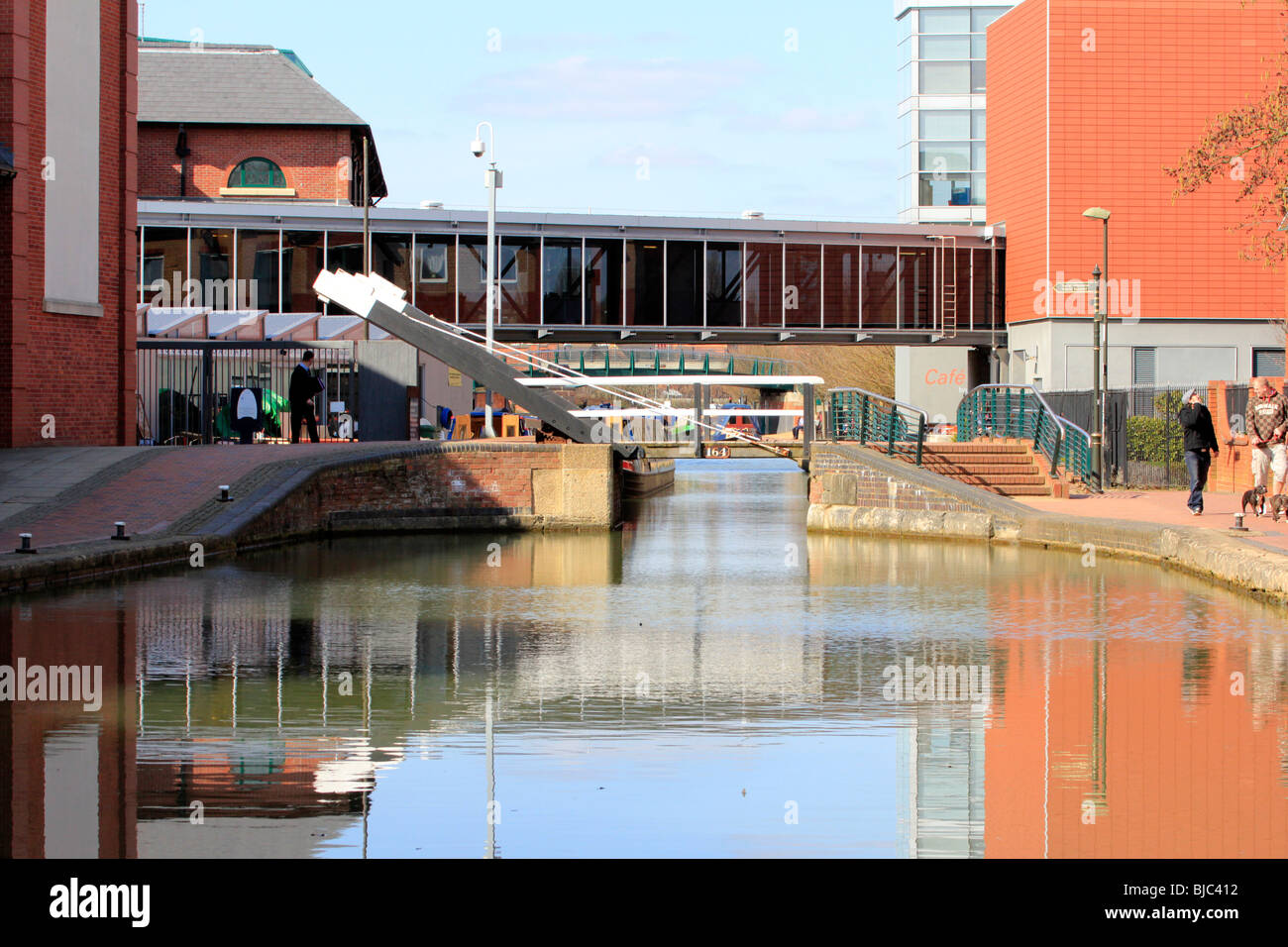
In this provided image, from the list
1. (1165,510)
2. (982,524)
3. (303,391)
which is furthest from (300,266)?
(1165,510)

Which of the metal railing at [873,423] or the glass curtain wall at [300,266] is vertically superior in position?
the glass curtain wall at [300,266]

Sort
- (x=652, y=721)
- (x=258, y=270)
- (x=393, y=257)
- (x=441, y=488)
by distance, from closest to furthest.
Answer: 1. (x=652, y=721)
2. (x=441, y=488)
3. (x=258, y=270)
4. (x=393, y=257)

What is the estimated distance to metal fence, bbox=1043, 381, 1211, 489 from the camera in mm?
30797

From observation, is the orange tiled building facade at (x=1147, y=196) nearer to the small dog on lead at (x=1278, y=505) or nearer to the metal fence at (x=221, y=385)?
the metal fence at (x=221, y=385)

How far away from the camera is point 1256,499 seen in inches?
782

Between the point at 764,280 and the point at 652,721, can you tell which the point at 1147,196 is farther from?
the point at 652,721

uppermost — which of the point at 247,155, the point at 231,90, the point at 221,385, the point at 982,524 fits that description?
the point at 231,90

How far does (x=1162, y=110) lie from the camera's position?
4506 centimetres

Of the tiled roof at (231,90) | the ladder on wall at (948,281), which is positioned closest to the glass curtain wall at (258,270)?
the tiled roof at (231,90)

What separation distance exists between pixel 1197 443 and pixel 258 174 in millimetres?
37219

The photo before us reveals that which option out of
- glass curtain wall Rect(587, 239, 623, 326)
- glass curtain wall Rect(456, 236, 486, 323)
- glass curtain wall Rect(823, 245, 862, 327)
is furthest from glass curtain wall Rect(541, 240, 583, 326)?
glass curtain wall Rect(823, 245, 862, 327)

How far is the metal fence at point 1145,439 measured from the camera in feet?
101

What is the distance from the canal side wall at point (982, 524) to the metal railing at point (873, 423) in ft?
3.46
